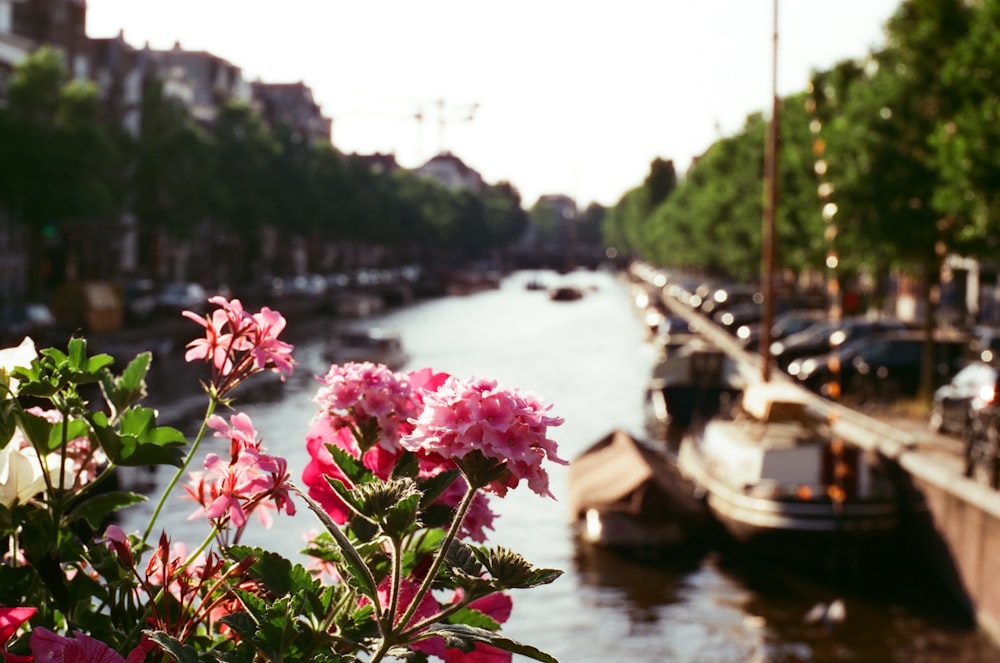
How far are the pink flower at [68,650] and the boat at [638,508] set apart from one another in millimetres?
22970

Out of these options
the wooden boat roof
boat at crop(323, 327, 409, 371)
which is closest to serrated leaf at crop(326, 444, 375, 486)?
the wooden boat roof

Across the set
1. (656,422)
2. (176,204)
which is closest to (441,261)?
(176,204)

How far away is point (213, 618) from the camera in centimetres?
315

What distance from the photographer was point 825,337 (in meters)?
45.7

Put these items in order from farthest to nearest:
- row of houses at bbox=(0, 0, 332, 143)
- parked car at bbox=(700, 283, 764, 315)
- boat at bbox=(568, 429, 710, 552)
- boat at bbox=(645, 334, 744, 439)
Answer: parked car at bbox=(700, 283, 764, 315) → row of houses at bbox=(0, 0, 332, 143) → boat at bbox=(645, 334, 744, 439) → boat at bbox=(568, 429, 710, 552)

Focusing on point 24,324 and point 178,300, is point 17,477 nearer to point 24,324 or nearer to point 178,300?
point 24,324

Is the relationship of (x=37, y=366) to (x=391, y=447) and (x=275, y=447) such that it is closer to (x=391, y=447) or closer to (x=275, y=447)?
(x=391, y=447)

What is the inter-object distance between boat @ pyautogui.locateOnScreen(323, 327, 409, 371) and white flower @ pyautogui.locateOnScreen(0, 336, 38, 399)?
50.0m

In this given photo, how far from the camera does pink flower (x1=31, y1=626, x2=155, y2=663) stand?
2443mm

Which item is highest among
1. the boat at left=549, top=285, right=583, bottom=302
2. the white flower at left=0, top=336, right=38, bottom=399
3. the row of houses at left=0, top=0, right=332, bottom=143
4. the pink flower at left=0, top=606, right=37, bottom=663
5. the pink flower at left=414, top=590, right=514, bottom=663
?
the row of houses at left=0, top=0, right=332, bottom=143

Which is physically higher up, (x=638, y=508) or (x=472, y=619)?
(x=472, y=619)

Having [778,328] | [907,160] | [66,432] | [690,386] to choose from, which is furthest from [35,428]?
[778,328]

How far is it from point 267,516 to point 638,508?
2258cm

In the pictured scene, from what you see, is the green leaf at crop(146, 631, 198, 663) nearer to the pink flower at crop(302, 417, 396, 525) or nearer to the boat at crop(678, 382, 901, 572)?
the pink flower at crop(302, 417, 396, 525)
